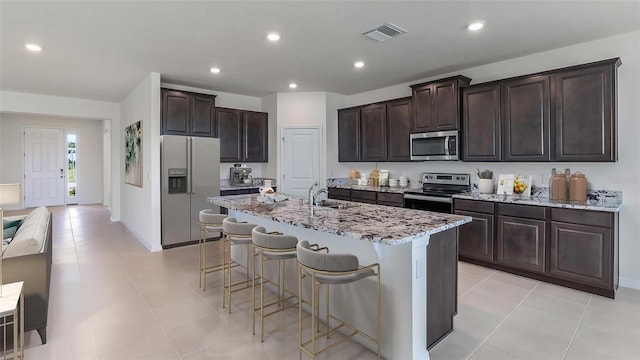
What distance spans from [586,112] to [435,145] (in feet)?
5.57

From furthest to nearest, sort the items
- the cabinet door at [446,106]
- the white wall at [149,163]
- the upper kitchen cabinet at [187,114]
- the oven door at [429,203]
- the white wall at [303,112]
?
the white wall at [303,112] < the upper kitchen cabinet at [187,114] < the white wall at [149,163] < the cabinet door at [446,106] < the oven door at [429,203]

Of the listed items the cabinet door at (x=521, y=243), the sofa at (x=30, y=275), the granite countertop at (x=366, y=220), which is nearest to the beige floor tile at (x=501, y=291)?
the cabinet door at (x=521, y=243)

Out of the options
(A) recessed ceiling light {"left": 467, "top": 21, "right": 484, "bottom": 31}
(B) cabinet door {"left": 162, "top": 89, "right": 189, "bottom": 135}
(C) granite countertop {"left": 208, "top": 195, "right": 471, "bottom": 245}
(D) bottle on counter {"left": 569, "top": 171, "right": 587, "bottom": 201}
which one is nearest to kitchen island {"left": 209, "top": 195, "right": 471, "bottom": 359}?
(C) granite countertop {"left": 208, "top": 195, "right": 471, "bottom": 245}

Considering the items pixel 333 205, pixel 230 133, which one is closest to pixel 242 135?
pixel 230 133

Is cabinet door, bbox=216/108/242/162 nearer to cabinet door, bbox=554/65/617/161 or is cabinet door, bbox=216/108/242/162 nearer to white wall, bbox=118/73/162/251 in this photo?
white wall, bbox=118/73/162/251

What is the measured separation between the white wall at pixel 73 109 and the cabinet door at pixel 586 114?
7924mm

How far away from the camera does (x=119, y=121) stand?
7.01 metres

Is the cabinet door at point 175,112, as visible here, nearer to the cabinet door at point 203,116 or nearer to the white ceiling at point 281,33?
the cabinet door at point 203,116

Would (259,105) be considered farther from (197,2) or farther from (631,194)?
(631,194)

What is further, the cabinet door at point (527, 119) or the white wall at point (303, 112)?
the white wall at point (303, 112)

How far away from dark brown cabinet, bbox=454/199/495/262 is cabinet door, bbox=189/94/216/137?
4069 mm

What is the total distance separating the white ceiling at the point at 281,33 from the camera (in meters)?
2.78

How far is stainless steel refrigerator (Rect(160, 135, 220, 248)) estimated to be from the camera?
493 cm

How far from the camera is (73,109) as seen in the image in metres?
6.41
